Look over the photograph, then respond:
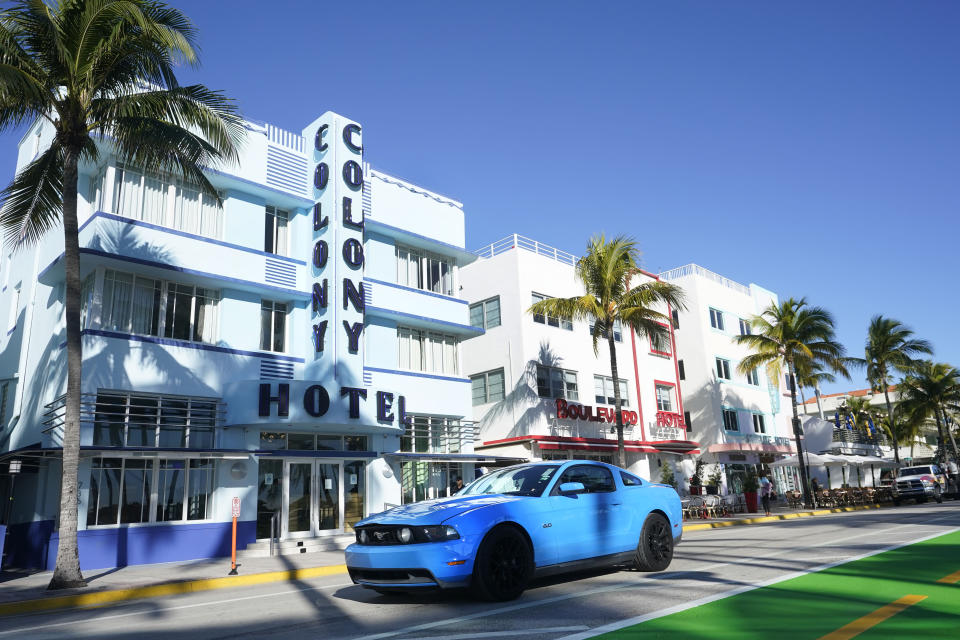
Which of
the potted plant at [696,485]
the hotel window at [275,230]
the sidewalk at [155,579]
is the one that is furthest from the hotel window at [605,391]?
the sidewalk at [155,579]

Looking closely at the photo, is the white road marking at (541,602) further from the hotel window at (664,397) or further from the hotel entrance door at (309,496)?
the hotel window at (664,397)

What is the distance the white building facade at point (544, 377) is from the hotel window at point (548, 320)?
0.16 ft

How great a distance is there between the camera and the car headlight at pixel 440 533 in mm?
6922

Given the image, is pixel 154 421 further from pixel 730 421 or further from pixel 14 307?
pixel 730 421

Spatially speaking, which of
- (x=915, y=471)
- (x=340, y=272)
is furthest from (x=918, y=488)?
(x=340, y=272)

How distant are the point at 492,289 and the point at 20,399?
59.0 ft

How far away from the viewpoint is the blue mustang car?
273 inches

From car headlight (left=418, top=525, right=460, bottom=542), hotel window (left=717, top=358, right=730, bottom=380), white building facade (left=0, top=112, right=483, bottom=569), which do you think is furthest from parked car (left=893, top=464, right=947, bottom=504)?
car headlight (left=418, top=525, right=460, bottom=542)

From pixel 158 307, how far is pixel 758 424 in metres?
37.4

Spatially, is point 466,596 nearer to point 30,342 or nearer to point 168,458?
point 168,458

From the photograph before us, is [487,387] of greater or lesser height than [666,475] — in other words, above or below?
above

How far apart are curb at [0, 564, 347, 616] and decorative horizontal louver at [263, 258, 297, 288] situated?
948 cm

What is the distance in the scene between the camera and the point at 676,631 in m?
5.55

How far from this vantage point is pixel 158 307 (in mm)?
18609
